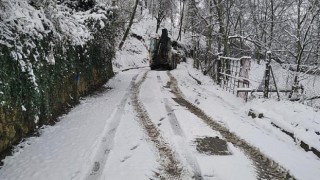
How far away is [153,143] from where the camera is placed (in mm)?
6109

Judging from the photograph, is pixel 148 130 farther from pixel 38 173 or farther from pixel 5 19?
pixel 5 19

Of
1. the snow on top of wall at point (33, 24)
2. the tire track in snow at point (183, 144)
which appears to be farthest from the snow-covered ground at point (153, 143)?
the snow on top of wall at point (33, 24)

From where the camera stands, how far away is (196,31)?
29125 millimetres

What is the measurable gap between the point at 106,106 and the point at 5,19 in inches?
172

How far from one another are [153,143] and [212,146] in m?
1.10

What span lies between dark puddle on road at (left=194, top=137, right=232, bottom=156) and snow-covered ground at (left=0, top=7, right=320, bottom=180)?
107mm

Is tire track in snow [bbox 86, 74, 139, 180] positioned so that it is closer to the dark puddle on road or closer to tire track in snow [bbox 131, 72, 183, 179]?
tire track in snow [bbox 131, 72, 183, 179]

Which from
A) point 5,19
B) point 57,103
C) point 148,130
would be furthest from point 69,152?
point 57,103

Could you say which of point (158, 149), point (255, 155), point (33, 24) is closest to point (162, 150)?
point (158, 149)

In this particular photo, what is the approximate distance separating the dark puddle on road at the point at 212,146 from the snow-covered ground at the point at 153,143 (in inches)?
4.2

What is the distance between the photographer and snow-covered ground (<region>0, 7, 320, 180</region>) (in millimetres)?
4902

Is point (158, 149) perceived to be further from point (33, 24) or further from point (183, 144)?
point (33, 24)

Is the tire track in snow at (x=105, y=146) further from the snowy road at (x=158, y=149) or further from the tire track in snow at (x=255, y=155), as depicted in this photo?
the tire track in snow at (x=255, y=155)

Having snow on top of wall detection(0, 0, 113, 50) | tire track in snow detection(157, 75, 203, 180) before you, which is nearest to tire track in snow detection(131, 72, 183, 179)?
tire track in snow detection(157, 75, 203, 180)
